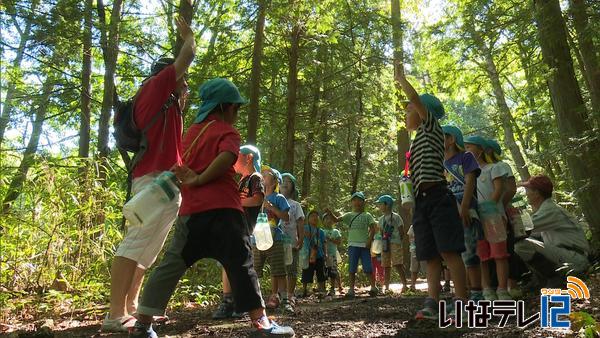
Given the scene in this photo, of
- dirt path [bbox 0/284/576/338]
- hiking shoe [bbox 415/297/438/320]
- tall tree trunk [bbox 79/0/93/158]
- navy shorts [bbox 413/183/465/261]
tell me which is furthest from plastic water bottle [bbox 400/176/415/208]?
tall tree trunk [bbox 79/0/93/158]

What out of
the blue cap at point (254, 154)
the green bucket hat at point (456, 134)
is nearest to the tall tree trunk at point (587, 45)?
the green bucket hat at point (456, 134)

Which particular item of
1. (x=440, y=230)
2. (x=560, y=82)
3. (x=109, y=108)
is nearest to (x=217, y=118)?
(x=440, y=230)

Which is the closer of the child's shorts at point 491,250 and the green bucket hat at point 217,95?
the green bucket hat at point 217,95

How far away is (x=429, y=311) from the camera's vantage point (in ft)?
13.8

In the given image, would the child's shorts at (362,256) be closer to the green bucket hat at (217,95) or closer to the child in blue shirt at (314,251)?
the child in blue shirt at (314,251)

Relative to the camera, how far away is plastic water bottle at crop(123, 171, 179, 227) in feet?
11.9

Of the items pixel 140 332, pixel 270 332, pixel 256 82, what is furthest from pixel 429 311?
pixel 256 82

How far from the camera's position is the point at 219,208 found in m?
3.54

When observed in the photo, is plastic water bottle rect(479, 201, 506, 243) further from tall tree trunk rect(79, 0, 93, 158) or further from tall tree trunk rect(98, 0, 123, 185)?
tall tree trunk rect(79, 0, 93, 158)

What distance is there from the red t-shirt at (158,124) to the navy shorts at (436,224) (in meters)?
2.18

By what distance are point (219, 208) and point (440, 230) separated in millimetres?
1917

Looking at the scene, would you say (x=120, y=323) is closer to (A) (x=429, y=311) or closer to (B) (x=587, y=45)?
(A) (x=429, y=311)

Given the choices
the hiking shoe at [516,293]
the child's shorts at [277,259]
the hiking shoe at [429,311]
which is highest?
the child's shorts at [277,259]

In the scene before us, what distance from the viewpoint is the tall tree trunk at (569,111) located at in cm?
702
